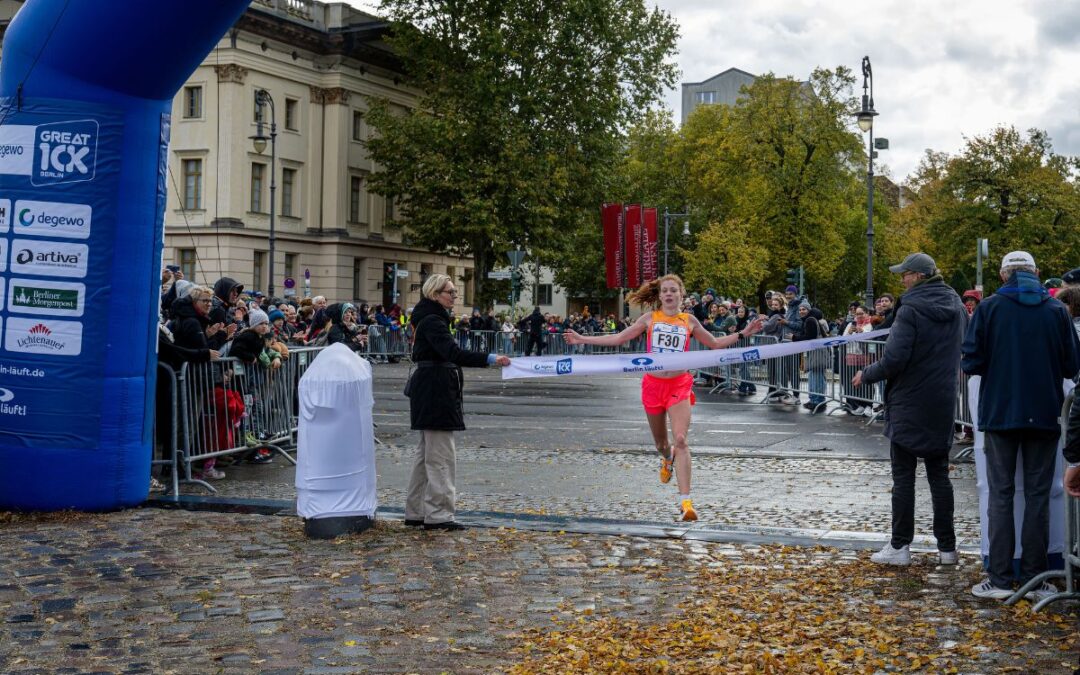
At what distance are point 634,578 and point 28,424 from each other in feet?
17.3

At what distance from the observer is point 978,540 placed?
30.3 feet

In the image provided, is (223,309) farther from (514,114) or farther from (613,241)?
(514,114)

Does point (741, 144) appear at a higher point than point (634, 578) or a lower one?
higher

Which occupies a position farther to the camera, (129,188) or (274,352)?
(274,352)

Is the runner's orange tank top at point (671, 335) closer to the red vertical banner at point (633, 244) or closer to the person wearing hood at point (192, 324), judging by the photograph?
the person wearing hood at point (192, 324)

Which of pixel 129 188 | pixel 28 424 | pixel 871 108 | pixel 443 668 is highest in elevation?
pixel 871 108

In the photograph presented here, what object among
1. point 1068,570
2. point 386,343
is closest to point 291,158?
point 386,343

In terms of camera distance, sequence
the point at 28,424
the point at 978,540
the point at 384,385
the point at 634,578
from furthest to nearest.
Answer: the point at 384,385 < the point at 28,424 < the point at 978,540 < the point at 634,578

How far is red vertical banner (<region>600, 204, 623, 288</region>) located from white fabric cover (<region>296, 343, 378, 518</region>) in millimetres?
32362

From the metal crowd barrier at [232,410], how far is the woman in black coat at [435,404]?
9.43ft

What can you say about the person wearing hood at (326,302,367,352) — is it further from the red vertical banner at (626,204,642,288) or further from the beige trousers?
the red vertical banner at (626,204,642,288)

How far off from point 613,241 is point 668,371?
3212 cm

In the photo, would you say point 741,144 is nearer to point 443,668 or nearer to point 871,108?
point 871,108

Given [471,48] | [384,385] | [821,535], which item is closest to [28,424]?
[821,535]
